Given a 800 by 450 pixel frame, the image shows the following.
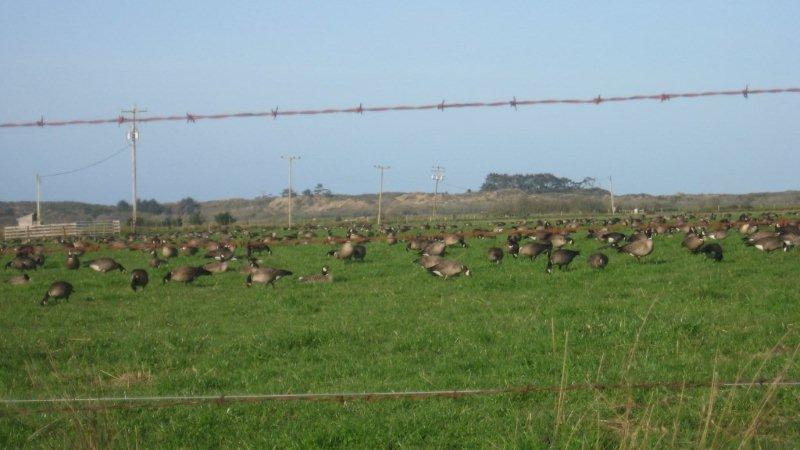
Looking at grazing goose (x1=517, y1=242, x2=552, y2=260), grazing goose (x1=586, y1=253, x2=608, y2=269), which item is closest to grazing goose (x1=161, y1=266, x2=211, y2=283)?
grazing goose (x1=517, y1=242, x2=552, y2=260)

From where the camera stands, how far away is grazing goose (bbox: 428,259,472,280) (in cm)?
1812

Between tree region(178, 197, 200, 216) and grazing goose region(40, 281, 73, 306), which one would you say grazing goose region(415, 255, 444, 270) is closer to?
grazing goose region(40, 281, 73, 306)

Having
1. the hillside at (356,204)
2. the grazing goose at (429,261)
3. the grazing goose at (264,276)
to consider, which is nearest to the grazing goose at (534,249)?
the grazing goose at (429,261)

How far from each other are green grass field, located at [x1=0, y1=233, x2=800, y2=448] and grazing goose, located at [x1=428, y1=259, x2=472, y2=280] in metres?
0.48

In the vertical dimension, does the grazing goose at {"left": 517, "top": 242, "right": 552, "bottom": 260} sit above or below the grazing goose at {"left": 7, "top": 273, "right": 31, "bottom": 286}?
above

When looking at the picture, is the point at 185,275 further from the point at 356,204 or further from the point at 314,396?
the point at 356,204

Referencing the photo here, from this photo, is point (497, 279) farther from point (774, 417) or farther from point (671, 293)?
point (774, 417)

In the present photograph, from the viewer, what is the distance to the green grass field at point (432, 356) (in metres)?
6.85

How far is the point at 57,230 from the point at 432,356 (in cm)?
6600

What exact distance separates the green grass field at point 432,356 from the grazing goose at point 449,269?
0.48 m

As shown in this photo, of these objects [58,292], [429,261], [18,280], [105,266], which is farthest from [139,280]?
[429,261]

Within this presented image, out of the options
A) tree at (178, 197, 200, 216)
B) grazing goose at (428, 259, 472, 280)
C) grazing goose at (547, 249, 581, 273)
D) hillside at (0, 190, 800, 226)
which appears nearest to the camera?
grazing goose at (428, 259, 472, 280)

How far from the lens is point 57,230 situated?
7019 centimetres

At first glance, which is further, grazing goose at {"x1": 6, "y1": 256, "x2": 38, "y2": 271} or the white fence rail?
the white fence rail
